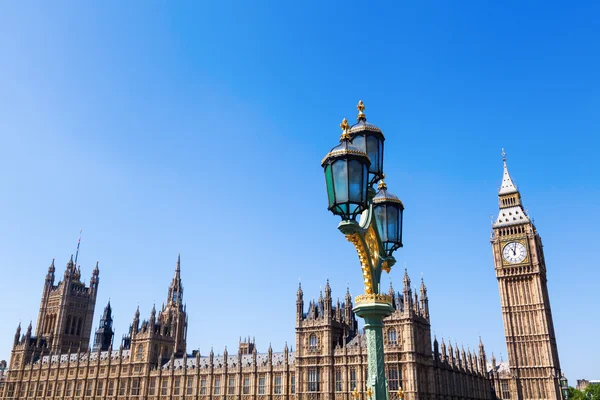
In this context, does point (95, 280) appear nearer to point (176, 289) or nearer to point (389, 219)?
point (176, 289)

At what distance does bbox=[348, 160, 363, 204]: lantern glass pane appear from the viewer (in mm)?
10453

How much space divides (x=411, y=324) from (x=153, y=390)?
44.6 meters

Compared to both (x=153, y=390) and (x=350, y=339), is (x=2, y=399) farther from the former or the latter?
(x=350, y=339)

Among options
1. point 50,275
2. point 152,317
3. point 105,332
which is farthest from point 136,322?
point 50,275

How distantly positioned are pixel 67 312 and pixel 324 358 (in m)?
78.3

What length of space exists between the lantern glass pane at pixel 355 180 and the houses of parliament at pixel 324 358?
39.2 m

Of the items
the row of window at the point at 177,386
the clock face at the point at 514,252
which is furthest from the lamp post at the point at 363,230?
the clock face at the point at 514,252

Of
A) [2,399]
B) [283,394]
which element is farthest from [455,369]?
[2,399]

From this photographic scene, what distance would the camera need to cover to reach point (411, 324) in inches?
2232

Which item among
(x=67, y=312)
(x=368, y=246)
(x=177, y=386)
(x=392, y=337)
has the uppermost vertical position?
(x=67, y=312)

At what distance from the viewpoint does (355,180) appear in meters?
10.6

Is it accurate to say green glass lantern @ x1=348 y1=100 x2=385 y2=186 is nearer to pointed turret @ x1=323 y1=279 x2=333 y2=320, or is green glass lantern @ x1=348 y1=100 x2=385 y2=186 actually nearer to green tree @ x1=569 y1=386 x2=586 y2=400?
pointed turret @ x1=323 y1=279 x2=333 y2=320

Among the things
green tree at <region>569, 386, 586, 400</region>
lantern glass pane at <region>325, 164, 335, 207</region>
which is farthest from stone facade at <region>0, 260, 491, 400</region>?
lantern glass pane at <region>325, 164, 335, 207</region>

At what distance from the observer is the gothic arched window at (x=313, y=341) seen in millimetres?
62656
